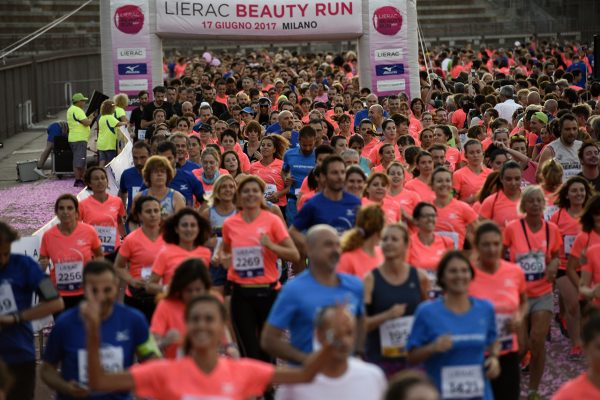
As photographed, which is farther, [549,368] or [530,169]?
[530,169]

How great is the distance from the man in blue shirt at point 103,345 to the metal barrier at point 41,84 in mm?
24639

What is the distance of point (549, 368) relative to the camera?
10180 mm

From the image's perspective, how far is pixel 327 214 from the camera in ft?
31.2

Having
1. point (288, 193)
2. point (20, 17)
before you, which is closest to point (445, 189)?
point (288, 193)

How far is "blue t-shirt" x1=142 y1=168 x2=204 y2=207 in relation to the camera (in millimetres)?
11961

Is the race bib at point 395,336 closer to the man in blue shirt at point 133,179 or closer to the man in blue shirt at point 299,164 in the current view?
the man in blue shirt at point 133,179

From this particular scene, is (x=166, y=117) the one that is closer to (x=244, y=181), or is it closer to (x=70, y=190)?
(x=70, y=190)

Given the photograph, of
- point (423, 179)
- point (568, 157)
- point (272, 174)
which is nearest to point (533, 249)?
point (423, 179)

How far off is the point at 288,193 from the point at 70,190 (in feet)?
32.3

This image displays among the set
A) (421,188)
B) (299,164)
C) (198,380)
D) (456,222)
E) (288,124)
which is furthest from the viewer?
(288,124)

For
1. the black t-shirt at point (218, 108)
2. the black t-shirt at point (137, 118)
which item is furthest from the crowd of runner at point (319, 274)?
the black t-shirt at point (218, 108)

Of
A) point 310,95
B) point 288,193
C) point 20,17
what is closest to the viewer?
point 288,193

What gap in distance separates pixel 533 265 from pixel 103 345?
364cm

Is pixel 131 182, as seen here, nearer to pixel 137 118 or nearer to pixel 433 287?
pixel 433 287
